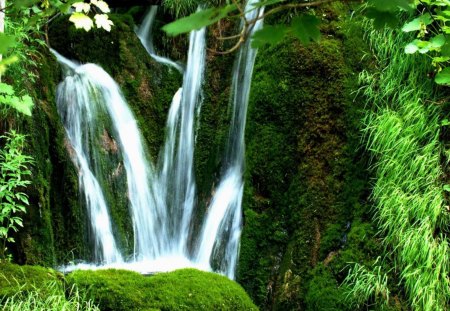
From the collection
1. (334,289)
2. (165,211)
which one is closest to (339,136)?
(334,289)

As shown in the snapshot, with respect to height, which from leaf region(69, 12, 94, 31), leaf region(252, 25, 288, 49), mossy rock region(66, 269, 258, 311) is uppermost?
leaf region(69, 12, 94, 31)

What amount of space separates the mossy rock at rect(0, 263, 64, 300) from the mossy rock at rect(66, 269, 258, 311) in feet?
0.46

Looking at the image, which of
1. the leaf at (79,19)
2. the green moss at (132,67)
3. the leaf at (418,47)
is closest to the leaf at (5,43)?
the leaf at (79,19)

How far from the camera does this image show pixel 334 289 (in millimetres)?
3703

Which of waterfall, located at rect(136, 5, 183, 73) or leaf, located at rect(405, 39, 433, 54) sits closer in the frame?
leaf, located at rect(405, 39, 433, 54)

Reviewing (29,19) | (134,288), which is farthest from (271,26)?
(134,288)

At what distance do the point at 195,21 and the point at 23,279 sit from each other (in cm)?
285

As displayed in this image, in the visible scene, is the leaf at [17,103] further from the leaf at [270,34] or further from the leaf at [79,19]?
the leaf at [270,34]

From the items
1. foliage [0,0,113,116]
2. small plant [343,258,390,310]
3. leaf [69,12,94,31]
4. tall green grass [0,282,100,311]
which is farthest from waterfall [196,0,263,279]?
leaf [69,12,94,31]

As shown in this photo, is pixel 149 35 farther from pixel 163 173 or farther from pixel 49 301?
pixel 49 301

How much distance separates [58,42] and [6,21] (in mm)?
2755

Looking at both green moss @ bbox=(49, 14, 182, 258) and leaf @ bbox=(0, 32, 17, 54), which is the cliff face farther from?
leaf @ bbox=(0, 32, 17, 54)

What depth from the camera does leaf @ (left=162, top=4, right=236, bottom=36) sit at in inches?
30.0

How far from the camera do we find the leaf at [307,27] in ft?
2.82
